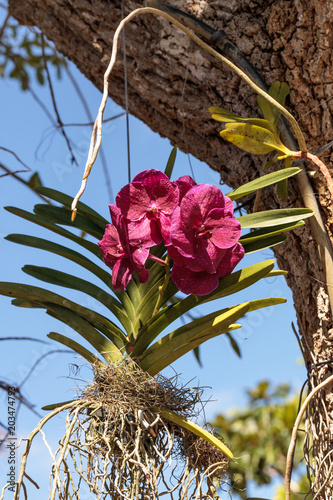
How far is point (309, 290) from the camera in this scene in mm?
991

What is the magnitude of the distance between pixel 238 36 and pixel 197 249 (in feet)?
1.98

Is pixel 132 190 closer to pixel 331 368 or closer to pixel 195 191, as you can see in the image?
pixel 195 191

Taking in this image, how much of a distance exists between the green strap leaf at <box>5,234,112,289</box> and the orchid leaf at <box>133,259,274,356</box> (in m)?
0.13

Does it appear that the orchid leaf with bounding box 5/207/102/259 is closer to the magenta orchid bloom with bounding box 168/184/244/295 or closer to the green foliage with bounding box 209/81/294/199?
the magenta orchid bloom with bounding box 168/184/244/295

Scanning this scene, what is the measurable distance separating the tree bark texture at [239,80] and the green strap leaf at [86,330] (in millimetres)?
417

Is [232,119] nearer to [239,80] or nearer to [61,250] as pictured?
[239,80]

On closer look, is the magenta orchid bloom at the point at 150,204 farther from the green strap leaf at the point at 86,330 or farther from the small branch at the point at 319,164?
the small branch at the point at 319,164

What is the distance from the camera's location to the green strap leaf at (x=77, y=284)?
831 millimetres

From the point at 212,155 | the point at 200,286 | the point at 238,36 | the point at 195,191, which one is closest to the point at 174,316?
the point at 200,286

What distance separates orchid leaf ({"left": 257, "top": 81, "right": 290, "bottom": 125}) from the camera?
3.13ft

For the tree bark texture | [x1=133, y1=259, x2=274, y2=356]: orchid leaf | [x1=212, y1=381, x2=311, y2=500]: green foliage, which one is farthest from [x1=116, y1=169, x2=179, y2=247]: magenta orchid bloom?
[x1=212, y1=381, x2=311, y2=500]: green foliage

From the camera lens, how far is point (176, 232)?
0.72 metres

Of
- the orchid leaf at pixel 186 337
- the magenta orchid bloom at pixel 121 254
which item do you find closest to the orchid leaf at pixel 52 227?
the magenta orchid bloom at pixel 121 254

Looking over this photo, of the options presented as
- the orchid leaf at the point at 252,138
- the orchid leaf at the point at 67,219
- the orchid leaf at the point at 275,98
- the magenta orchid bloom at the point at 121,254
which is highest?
the orchid leaf at the point at 275,98
